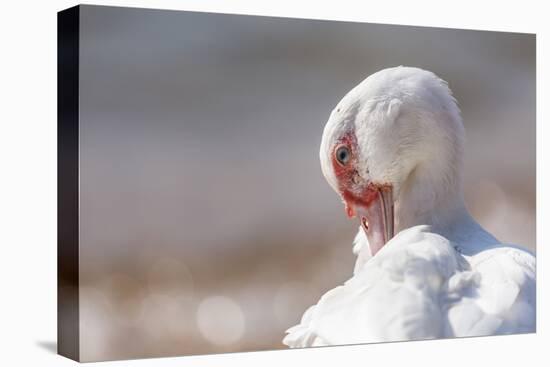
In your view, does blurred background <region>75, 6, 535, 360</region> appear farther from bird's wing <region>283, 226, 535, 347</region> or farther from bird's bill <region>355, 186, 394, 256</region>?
bird's wing <region>283, 226, 535, 347</region>

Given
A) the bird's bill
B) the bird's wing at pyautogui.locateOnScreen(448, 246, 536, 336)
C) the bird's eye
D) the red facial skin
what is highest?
the bird's eye

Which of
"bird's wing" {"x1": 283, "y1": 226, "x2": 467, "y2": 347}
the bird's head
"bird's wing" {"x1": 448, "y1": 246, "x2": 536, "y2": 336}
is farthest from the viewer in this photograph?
the bird's head

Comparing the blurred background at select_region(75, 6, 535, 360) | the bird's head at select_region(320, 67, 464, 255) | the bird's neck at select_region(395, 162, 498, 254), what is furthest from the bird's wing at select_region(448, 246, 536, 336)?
the blurred background at select_region(75, 6, 535, 360)

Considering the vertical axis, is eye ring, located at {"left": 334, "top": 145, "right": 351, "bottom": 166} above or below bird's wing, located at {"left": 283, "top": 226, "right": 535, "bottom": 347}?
above

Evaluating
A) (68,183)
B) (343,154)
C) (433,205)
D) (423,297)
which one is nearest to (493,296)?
(423,297)

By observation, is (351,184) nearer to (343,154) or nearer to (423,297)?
(343,154)

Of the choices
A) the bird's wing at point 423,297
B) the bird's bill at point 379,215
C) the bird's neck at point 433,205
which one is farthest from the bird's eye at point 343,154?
the bird's wing at point 423,297

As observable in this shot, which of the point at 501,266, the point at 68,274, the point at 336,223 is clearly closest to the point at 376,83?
the point at 336,223

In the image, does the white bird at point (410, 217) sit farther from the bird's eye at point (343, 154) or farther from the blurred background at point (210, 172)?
the blurred background at point (210, 172)
